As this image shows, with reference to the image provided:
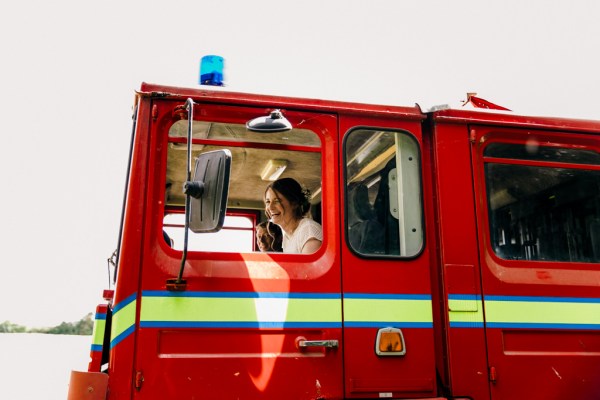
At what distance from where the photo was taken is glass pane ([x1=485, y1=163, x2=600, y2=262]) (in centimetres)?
351

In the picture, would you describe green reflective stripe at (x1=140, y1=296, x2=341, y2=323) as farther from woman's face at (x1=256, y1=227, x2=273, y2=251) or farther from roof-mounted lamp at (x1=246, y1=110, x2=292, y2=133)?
Result: woman's face at (x1=256, y1=227, x2=273, y2=251)

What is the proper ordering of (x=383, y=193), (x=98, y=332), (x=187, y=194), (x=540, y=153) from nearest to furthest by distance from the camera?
1. (x=187, y=194)
2. (x=98, y=332)
3. (x=383, y=193)
4. (x=540, y=153)

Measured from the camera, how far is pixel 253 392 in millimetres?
2945

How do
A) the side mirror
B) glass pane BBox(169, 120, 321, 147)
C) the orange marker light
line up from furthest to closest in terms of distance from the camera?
glass pane BBox(169, 120, 321, 147), the orange marker light, the side mirror

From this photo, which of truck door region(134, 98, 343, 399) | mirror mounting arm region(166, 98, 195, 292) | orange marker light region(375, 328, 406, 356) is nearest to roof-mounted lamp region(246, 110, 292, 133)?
truck door region(134, 98, 343, 399)

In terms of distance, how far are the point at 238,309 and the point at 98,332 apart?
0.74 metres

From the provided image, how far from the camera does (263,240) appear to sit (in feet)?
14.2

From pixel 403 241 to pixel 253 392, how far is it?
1.21 metres

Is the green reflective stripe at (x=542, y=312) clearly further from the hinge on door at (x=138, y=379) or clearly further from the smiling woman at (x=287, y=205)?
the hinge on door at (x=138, y=379)

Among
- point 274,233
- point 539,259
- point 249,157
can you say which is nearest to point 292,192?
point 249,157

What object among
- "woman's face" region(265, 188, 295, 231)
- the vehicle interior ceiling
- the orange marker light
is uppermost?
the vehicle interior ceiling

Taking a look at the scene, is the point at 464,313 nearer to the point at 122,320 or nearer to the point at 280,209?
the point at 280,209

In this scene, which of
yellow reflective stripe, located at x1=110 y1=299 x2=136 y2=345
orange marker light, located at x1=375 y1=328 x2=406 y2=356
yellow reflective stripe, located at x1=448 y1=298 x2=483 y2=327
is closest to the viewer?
yellow reflective stripe, located at x1=110 y1=299 x2=136 y2=345

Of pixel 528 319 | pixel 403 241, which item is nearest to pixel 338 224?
pixel 403 241
